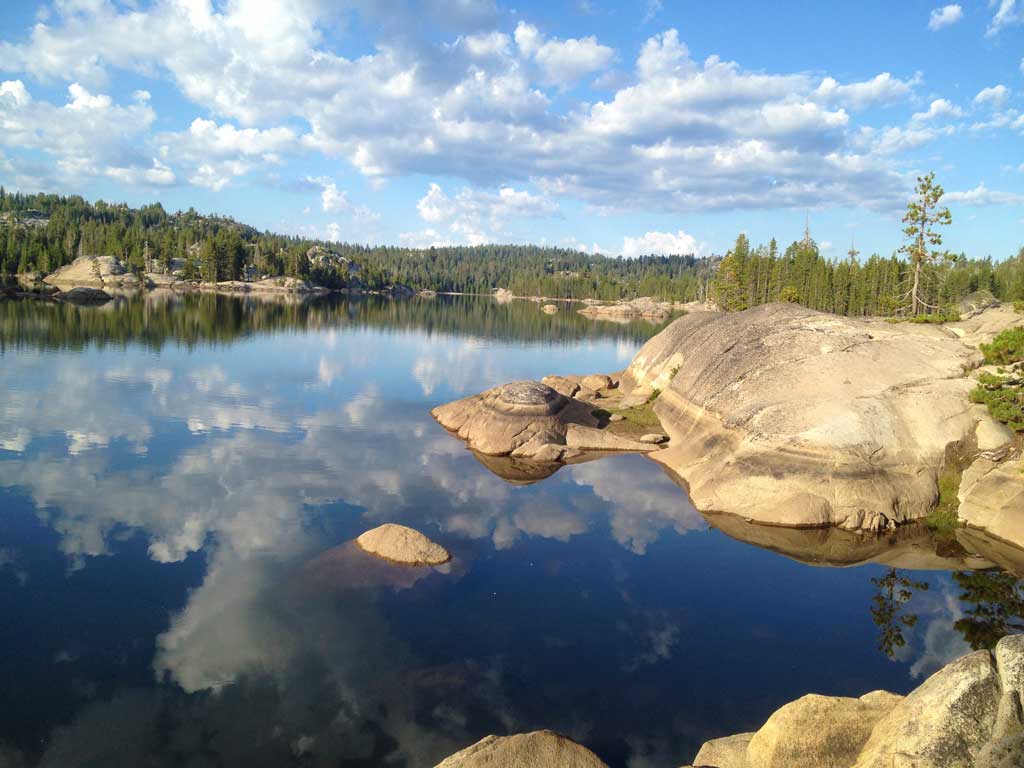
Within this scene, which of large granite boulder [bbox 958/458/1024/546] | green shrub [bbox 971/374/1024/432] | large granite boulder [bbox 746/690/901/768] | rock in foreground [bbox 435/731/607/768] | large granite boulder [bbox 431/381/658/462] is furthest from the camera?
large granite boulder [bbox 431/381/658/462]

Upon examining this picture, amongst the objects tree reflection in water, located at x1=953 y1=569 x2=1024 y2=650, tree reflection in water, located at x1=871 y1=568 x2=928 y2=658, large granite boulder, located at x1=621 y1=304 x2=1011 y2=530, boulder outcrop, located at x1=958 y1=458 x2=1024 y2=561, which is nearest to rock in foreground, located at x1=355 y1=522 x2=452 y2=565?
large granite boulder, located at x1=621 y1=304 x2=1011 y2=530

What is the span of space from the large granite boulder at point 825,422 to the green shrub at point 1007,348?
2451 mm

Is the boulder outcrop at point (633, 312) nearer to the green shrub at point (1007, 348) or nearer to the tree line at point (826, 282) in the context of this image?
the tree line at point (826, 282)

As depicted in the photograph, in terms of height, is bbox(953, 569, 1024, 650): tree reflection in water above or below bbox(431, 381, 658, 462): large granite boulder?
below

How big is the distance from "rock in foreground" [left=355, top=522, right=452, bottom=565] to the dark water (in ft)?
2.24

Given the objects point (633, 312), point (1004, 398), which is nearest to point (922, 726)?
point (1004, 398)

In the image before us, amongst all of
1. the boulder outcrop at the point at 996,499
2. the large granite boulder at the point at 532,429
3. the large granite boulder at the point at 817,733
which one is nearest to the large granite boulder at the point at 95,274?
the large granite boulder at the point at 532,429

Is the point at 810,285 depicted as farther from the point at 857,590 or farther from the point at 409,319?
the point at 857,590

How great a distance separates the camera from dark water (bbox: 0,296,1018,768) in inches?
535

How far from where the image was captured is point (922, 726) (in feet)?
29.0

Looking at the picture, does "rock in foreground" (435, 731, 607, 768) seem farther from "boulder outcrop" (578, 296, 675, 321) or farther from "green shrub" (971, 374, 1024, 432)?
A: "boulder outcrop" (578, 296, 675, 321)

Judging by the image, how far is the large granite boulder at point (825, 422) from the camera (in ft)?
82.6

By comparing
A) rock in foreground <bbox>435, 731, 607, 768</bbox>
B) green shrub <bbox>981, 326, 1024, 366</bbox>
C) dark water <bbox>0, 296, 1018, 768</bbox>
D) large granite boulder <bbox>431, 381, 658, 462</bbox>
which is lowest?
dark water <bbox>0, 296, 1018, 768</bbox>

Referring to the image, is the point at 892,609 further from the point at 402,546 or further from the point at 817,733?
the point at 402,546
